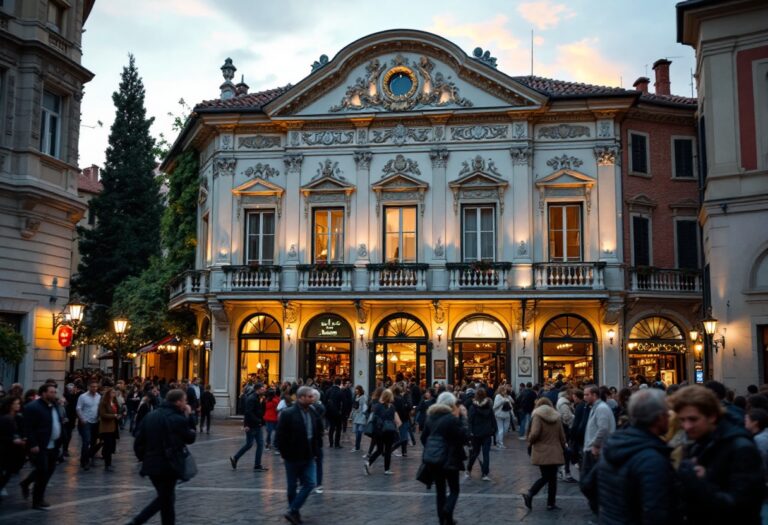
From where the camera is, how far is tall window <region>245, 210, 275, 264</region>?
32625 mm

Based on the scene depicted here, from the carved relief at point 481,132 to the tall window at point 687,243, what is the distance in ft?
25.3

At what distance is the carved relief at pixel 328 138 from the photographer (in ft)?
105

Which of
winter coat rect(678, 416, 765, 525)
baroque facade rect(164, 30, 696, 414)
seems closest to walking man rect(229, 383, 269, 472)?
winter coat rect(678, 416, 765, 525)

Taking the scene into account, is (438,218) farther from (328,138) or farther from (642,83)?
(642,83)

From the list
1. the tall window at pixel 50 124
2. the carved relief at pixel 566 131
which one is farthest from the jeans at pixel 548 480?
the carved relief at pixel 566 131

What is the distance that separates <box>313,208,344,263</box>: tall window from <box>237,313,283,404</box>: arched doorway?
3211 millimetres

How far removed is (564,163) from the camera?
31047 mm

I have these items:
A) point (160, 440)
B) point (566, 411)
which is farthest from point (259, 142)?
point (160, 440)

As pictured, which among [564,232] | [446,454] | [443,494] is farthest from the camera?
[564,232]

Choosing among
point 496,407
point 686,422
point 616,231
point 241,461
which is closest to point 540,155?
point 616,231

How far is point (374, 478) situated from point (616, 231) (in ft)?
58.1

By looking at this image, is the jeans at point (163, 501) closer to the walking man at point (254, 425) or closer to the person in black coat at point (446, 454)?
the person in black coat at point (446, 454)

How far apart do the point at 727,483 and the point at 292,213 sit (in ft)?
92.4

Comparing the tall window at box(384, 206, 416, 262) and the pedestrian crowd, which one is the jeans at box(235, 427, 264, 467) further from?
the tall window at box(384, 206, 416, 262)
